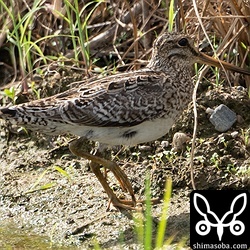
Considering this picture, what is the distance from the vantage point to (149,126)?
25.0 feet

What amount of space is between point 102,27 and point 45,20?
0.59 meters

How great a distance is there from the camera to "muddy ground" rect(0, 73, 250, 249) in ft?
24.9

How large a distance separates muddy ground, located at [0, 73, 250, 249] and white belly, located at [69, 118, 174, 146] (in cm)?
46

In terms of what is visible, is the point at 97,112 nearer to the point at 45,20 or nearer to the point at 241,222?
the point at 241,222

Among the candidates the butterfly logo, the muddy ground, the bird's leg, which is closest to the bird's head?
the muddy ground

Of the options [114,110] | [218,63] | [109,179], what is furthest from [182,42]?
[109,179]

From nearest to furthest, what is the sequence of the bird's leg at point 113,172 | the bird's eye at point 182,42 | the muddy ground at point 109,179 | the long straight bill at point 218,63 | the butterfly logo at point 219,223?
the butterfly logo at point 219,223, the muddy ground at point 109,179, the bird's leg at point 113,172, the bird's eye at point 182,42, the long straight bill at point 218,63

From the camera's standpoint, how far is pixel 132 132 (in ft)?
25.1

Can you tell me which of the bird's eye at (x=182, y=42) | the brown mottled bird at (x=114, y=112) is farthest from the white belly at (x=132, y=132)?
the bird's eye at (x=182, y=42)

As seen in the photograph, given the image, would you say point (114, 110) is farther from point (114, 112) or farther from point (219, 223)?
point (219, 223)

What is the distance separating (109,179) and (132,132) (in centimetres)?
79

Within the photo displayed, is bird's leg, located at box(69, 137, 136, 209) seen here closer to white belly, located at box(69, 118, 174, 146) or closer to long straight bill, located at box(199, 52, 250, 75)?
white belly, located at box(69, 118, 174, 146)

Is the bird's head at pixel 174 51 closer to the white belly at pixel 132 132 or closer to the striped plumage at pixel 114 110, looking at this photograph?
the striped plumage at pixel 114 110

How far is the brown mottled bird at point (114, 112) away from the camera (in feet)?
25.0
